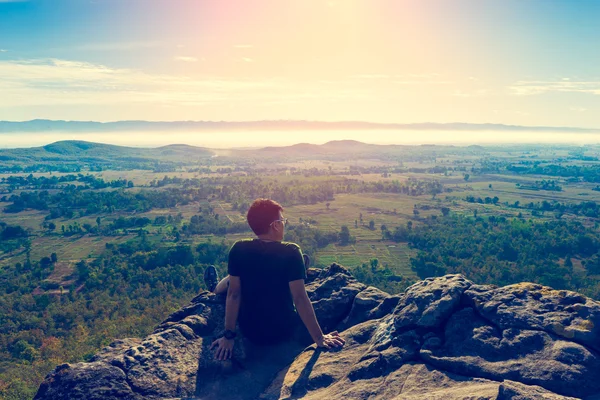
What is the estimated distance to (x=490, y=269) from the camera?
7456 cm

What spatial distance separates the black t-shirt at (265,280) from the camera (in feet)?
28.3

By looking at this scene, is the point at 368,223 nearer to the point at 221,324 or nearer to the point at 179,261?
the point at 179,261

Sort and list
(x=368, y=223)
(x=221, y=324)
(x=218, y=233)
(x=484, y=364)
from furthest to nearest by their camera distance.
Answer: (x=368, y=223), (x=218, y=233), (x=221, y=324), (x=484, y=364)

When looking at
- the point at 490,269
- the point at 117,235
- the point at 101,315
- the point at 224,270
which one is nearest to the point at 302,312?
the point at 101,315

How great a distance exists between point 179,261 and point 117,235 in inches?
1580

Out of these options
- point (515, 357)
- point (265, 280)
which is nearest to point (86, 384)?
point (265, 280)

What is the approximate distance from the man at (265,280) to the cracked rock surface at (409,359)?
0.68 meters

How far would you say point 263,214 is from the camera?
347 inches

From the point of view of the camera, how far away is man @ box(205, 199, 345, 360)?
8.66 metres

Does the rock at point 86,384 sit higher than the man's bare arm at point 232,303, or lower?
lower

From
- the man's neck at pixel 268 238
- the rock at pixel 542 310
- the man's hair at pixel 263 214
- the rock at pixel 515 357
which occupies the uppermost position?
the man's hair at pixel 263 214

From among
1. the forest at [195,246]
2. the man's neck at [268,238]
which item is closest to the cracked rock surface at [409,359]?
the man's neck at [268,238]

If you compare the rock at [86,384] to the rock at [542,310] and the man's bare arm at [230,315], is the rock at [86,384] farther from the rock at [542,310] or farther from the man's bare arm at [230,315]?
the rock at [542,310]

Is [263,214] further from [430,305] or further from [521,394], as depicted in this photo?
[521,394]
